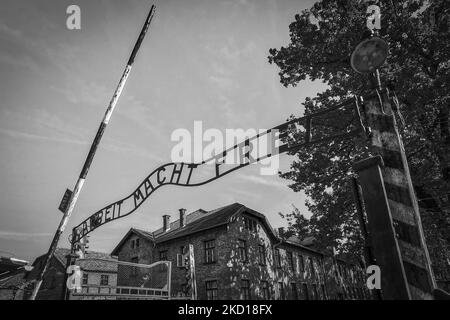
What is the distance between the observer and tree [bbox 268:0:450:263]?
29.6ft

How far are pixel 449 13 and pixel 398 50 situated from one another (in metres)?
1.88

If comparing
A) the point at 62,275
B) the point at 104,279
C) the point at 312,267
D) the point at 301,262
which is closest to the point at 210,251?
the point at 301,262

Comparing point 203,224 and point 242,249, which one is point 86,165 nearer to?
point 242,249

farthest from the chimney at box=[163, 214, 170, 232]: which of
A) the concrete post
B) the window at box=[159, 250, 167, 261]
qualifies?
the concrete post

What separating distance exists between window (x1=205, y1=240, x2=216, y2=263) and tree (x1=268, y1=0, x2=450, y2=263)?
11092 mm

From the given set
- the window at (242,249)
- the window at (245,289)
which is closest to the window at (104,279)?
the window at (242,249)

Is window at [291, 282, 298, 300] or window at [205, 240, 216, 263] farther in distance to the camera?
window at [291, 282, 298, 300]

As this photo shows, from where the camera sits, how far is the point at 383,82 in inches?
359

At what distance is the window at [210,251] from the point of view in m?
21.8

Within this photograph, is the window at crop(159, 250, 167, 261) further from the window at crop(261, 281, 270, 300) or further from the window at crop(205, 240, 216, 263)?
the window at crop(261, 281, 270, 300)

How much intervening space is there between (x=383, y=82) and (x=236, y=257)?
52.8 feet
